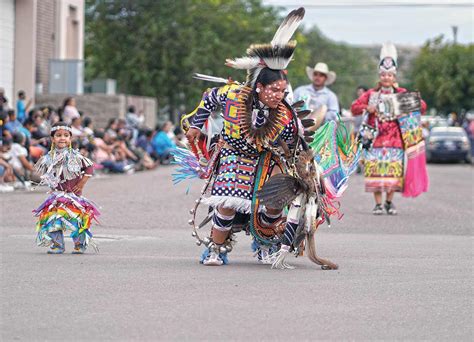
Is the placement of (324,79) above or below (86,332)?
above

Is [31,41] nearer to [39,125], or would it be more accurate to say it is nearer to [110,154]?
[110,154]

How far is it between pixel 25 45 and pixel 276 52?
2583 centimetres

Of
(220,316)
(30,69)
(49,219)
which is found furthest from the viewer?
(30,69)

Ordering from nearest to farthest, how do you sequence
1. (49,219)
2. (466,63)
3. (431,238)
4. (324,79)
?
(49,219) < (431,238) < (324,79) < (466,63)

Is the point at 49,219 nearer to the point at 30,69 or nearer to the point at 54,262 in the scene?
the point at 54,262

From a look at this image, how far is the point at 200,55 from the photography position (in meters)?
57.8

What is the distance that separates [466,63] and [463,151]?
129 feet

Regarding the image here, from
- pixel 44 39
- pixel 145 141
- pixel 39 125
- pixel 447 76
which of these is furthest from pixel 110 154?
pixel 447 76

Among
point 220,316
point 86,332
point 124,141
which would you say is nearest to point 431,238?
point 220,316

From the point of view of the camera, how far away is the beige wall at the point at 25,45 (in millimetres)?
34469

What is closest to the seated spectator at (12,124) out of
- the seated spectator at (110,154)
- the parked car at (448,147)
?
the seated spectator at (110,154)

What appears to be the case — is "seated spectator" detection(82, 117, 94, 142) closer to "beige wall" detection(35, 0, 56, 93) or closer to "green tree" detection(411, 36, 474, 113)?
"beige wall" detection(35, 0, 56, 93)

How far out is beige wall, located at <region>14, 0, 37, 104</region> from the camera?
1357 inches

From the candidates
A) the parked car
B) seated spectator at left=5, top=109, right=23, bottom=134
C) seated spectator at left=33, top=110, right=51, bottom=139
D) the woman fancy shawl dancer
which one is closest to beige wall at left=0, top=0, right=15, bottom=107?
seated spectator at left=33, top=110, right=51, bottom=139
